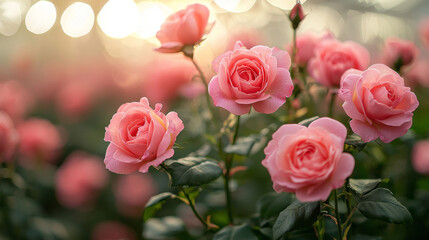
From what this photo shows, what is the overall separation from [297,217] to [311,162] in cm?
11

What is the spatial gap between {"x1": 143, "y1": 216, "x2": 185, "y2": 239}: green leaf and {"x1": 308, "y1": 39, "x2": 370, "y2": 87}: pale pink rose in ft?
1.51

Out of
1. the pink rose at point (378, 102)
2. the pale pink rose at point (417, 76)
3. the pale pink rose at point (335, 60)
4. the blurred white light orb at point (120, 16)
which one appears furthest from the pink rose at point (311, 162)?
the blurred white light orb at point (120, 16)

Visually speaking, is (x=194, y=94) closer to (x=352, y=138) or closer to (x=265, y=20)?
(x=352, y=138)

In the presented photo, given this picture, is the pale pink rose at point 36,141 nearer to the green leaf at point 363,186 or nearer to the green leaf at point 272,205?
the green leaf at point 272,205

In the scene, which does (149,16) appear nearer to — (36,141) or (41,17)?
(41,17)

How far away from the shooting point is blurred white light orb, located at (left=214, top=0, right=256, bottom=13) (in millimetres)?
1935

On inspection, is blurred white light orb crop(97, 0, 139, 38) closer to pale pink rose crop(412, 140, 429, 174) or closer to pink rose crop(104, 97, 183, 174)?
pale pink rose crop(412, 140, 429, 174)

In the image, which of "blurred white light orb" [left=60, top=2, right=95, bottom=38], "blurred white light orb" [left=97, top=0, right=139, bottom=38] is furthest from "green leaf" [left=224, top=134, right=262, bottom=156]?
"blurred white light orb" [left=60, top=2, right=95, bottom=38]

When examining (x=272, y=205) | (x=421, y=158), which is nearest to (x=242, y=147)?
(x=272, y=205)

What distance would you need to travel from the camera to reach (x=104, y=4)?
2.37 metres

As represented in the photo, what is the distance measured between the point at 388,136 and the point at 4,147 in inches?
36.2

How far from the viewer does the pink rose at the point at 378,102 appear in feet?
1.62

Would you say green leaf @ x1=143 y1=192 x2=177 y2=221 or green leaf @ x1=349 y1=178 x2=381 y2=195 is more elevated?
green leaf @ x1=349 y1=178 x2=381 y2=195

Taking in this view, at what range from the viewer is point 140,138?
1.72ft
